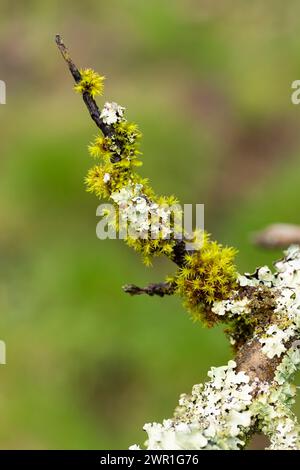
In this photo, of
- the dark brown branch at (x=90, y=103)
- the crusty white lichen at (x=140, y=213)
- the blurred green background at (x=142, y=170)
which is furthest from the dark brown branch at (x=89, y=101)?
the blurred green background at (x=142, y=170)

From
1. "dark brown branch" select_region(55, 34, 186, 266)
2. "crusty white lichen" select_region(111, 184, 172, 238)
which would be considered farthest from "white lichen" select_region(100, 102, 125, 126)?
"crusty white lichen" select_region(111, 184, 172, 238)

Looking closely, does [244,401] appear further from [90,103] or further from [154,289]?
[90,103]

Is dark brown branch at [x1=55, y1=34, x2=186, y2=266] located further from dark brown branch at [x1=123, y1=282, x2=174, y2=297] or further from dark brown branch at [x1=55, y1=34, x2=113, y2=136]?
dark brown branch at [x1=123, y1=282, x2=174, y2=297]

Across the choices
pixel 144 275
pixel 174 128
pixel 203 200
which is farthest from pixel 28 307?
pixel 174 128

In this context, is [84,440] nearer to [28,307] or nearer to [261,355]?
[28,307]

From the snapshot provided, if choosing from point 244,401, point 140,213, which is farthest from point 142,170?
point 244,401

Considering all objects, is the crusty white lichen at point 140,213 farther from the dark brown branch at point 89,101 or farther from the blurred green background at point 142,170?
the blurred green background at point 142,170
